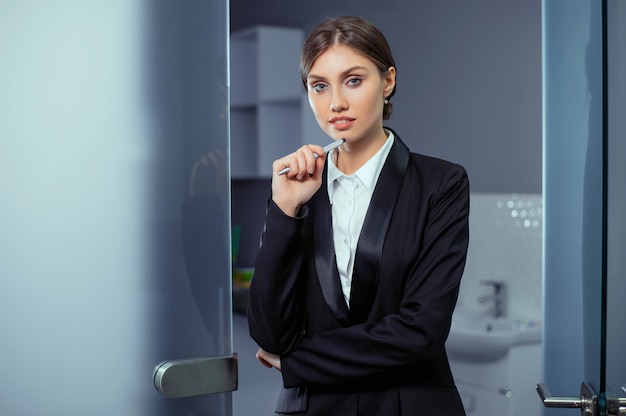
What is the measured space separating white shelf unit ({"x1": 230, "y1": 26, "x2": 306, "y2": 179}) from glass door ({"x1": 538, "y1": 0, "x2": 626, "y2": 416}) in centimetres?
273

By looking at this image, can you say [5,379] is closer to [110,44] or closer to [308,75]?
[110,44]

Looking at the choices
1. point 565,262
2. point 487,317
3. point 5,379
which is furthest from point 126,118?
point 487,317

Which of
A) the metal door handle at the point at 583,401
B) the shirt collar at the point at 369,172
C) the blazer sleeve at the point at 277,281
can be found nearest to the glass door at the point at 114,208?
the blazer sleeve at the point at 277,281

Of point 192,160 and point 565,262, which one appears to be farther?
point 565,262

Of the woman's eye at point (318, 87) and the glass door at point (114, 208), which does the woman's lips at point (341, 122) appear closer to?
the woman's eye at point (318, 87)

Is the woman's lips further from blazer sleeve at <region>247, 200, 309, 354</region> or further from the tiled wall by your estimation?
the tiled wall

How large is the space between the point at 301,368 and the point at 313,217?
236mm

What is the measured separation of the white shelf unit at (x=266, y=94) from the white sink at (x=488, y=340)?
1682 mm

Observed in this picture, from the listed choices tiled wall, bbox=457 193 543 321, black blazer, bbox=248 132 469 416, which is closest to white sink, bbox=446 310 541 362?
tiled wall, bbox=457 193 543 321

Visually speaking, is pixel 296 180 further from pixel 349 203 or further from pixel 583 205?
pixel 583 205

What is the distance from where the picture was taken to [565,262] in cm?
143

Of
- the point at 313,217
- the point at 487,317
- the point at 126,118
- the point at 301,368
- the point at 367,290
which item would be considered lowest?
the point at 487,317

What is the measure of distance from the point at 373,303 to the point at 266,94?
300cm

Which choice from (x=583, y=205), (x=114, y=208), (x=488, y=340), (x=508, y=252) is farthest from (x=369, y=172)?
(x=508, y=252)
